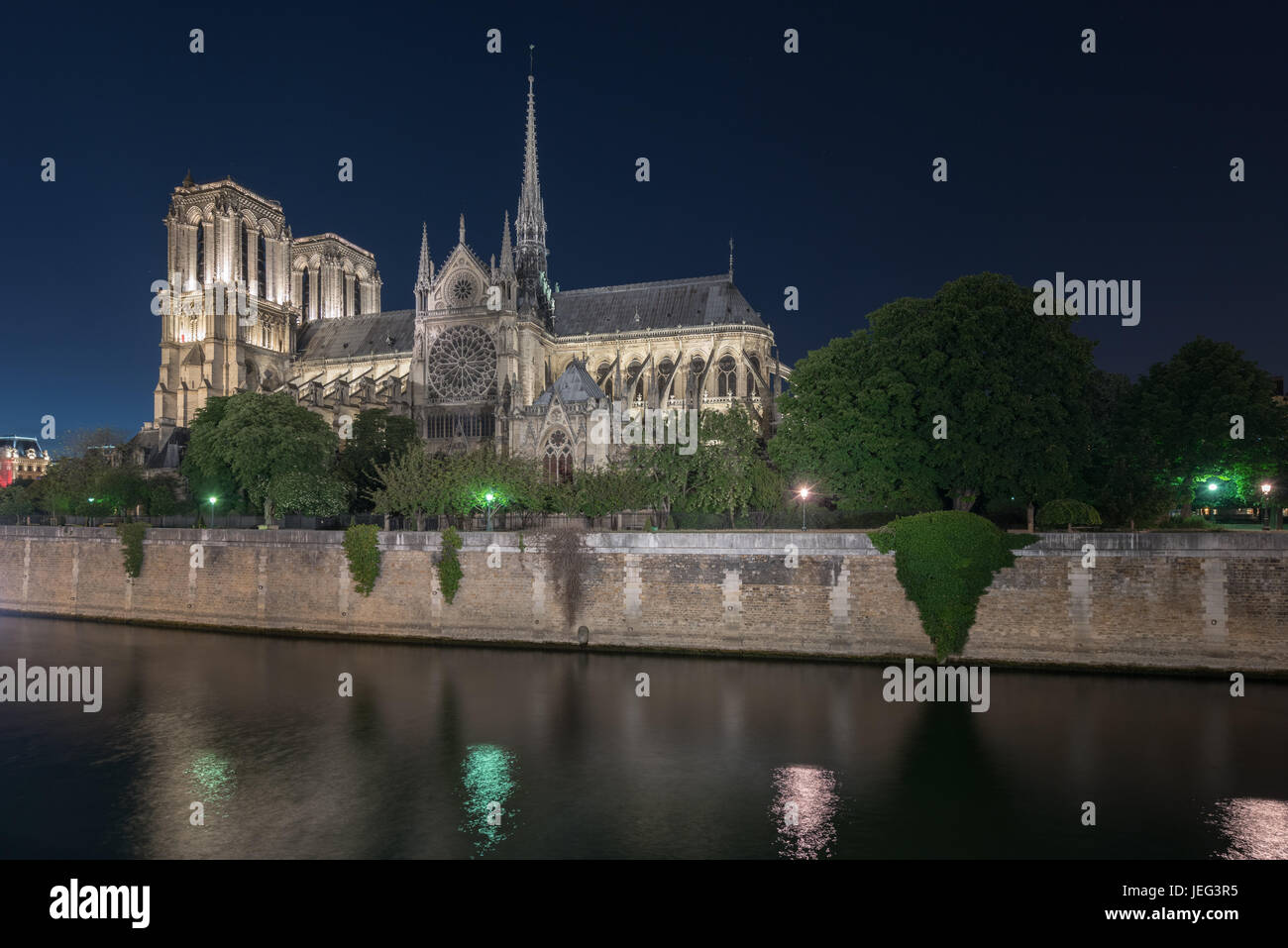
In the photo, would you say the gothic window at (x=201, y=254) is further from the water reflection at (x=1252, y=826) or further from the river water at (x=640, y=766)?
the water reflection at (x=1252, y=826)

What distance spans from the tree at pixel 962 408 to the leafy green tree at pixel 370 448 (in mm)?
25109

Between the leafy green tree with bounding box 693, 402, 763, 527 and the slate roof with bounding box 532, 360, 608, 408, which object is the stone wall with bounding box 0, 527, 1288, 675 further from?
the slate roof with bounding box 532, 360, 608, 408

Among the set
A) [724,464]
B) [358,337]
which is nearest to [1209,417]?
[724,464]

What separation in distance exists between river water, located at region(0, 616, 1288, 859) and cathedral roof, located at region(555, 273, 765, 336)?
40114 mm

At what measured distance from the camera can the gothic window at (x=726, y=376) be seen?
58.7 m

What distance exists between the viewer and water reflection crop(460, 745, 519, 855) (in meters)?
13.8

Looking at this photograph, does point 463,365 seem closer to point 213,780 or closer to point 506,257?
point 506,257

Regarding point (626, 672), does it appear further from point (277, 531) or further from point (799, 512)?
point (277, 531)

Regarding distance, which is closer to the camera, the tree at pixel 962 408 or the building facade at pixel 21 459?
the tree at pixel 962 408

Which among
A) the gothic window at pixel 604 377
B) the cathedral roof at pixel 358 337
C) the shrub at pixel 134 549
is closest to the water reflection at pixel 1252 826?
the shrub at pixel 134 549

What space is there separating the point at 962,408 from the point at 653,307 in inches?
1525

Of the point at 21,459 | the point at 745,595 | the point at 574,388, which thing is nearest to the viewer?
the point at 745,595

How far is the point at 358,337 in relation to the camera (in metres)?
75.3
